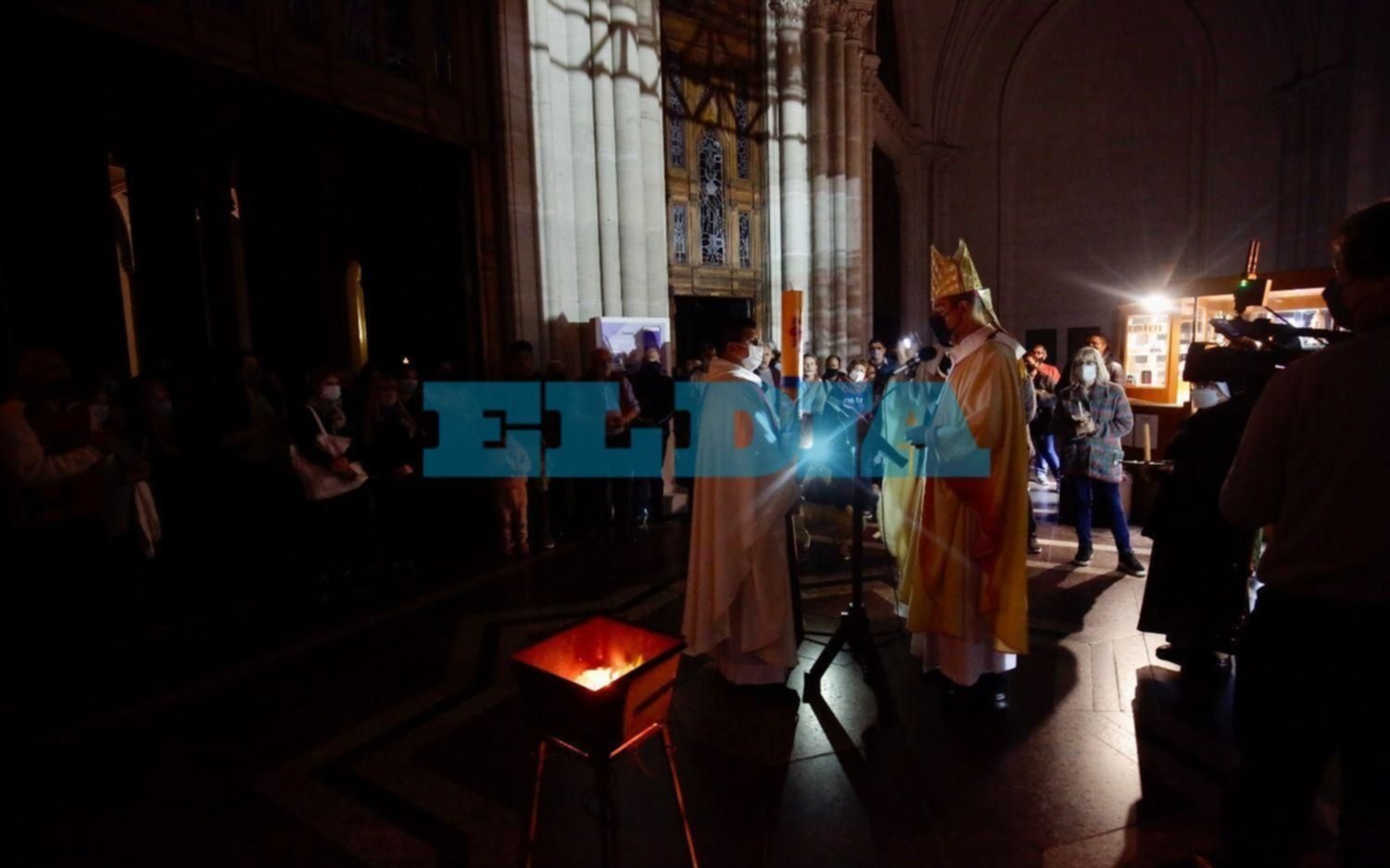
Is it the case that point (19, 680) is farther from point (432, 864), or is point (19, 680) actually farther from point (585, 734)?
point (585, 734)

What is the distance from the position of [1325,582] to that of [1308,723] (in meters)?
0.35

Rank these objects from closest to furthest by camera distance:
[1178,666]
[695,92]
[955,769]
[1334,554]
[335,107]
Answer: [1334,554], [955,769], [1178,666], [335,107], [695,92]

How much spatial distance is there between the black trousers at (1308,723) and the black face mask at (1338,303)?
2.34ft

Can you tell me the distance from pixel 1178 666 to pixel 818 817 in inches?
99.6

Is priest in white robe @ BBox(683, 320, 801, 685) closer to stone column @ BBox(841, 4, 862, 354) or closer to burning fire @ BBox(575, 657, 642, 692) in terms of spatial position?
burning fire @ BBox(575, 657, 642, 692)

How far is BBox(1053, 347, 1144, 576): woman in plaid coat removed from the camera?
5.43m

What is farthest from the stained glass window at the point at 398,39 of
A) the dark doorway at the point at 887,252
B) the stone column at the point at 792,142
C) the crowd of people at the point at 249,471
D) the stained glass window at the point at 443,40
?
the dark doorway at the point at 887,252

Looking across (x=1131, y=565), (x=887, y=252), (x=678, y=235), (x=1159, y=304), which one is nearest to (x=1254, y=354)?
(x=1131, y=565)

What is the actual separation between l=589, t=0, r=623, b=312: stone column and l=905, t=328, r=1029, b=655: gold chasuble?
21.3 feet

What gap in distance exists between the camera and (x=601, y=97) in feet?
29.2

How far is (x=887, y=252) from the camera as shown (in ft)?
58.1

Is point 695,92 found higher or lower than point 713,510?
higher

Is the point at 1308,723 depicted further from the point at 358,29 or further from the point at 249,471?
the point at 358,29

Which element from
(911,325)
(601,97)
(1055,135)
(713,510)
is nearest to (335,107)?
(601,97)
